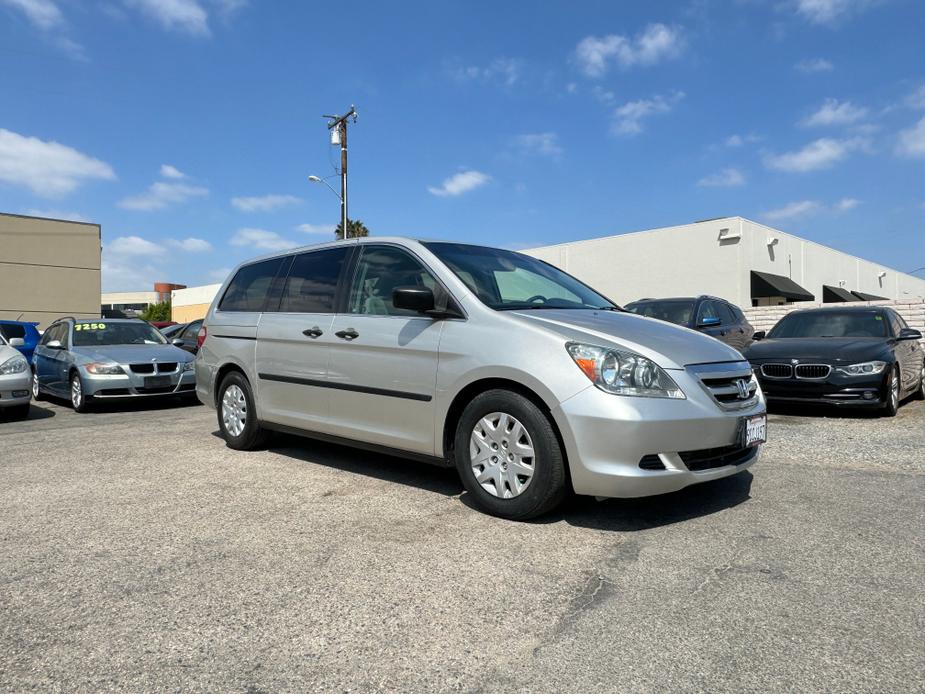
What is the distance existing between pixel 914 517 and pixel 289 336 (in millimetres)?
4414

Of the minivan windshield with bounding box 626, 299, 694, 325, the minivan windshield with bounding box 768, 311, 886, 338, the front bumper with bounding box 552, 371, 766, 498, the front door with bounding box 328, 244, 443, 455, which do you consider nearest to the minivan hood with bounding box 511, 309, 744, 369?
the front bumper with bounding box 552, 371, 766, 498

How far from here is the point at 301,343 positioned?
5.20 metres

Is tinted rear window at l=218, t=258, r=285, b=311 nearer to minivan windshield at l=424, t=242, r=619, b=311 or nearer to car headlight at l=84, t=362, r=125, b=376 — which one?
minivan windshield at l=424, t=242, r=619, b=311

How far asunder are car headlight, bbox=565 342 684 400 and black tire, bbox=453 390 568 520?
372 millimetres

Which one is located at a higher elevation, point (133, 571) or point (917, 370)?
point (917, 370)

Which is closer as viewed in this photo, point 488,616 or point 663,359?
point 488,616

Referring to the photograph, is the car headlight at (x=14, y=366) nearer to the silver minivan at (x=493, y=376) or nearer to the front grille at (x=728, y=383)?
the silver minivan at (x=493, y=376)

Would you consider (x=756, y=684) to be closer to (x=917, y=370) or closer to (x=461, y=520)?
(x=461, y=520)

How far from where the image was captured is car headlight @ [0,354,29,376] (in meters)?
8.32

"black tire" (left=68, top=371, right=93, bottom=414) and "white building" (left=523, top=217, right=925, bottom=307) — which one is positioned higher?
"white building" (left=523, top=217, right=925, bottom=307)

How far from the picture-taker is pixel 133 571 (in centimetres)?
311

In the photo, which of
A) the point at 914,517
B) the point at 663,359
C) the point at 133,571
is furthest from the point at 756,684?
the point at 133,571

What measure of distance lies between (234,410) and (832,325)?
26.2 feet

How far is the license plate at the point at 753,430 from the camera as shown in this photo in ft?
12.7
